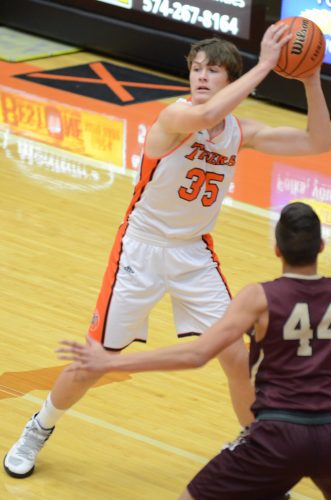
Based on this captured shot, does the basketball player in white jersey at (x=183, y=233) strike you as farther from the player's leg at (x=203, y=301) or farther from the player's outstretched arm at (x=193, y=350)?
the player's outstretched arm at (x=193, y=350)

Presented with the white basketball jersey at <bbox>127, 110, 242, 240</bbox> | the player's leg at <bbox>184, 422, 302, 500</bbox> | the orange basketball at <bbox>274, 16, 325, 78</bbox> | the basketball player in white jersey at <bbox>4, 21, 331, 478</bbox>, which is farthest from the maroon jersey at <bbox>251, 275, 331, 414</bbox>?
the orange basketball at <bbox>274, 16, 325, 78</bbox>

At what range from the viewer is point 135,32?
1430 centimetres

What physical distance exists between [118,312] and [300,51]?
1.44 meters

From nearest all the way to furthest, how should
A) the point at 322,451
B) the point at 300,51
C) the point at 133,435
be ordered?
the point at 322,451
the point at 300,51
the point at 133,435

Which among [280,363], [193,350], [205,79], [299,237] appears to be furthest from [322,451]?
[205,79]

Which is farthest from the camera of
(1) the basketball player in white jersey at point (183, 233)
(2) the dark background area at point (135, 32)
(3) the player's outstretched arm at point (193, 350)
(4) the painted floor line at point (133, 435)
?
(2) the dark background area at point (135, 32)

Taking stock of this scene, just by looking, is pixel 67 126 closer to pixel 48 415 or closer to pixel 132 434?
pixel 132 434

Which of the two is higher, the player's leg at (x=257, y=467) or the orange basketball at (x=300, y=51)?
the orange basketball at (x=300, y=51)

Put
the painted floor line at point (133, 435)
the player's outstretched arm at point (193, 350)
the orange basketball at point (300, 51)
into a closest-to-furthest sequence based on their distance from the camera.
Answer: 1. the player's outstretched arm at point (193, 350)
2. the orange basketball at point (300, 51)
3. the painted floor line at point (133, 435)

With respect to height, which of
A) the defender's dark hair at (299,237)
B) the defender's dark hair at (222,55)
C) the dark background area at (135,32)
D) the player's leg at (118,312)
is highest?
the defender's dark hair at (222,55)

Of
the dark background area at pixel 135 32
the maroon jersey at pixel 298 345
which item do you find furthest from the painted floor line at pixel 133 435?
the dark background area at pixel 135 32

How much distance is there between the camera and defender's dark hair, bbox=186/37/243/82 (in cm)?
539

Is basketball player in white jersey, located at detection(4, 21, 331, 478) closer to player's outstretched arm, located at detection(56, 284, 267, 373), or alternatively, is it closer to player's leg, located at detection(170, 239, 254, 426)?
player's leg, located at detection(170, 239, 254, 426)

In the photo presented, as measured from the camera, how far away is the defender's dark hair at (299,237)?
427 cm
